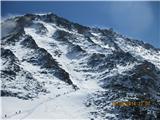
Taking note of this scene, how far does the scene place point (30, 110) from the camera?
165000mm

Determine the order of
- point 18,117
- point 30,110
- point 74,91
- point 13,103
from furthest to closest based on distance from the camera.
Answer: point 74,91
point 13,103
point 30,110
point 18,117

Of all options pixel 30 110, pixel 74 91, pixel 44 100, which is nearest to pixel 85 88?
pixel 74 91

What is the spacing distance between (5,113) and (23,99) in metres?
22.4

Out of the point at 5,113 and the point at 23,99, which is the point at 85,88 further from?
the point at 5,113

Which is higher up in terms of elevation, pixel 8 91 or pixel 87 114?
pixel 8 91

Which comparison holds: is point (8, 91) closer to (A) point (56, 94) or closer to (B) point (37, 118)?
(A) point (56, 94)

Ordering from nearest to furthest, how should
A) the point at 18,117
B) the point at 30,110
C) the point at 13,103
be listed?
1. the point at 18,117
2. the point at 30,110
3. the point at 13,103

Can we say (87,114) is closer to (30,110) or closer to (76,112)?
(76,112)

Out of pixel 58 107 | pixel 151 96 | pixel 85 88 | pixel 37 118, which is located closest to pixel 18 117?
pixel 37 118

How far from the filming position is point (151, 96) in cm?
19300

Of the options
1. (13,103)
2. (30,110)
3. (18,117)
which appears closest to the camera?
(18,117)

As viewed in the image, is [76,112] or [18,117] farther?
[76,112]

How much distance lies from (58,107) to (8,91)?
110 feet

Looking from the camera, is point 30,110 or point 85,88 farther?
point 85,88
